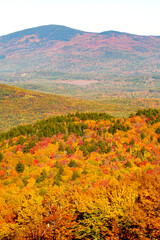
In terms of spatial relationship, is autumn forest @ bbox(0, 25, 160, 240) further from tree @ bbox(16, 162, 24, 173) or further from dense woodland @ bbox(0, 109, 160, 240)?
tree @ bbox(16, 162, 24, 173)

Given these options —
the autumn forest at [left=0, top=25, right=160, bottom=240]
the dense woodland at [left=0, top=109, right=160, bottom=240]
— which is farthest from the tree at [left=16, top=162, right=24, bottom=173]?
the autumn forest at [left=0, top=25, right=160, bottom=240]

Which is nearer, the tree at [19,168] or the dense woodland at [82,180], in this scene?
the dense woodland at [82,180]

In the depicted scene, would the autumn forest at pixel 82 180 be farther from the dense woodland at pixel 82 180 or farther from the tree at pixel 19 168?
the tree at pixel 19 168

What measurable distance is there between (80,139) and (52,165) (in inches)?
1249

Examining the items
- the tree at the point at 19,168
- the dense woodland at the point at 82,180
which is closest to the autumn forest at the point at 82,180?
the dense woodland at the point at 82,180

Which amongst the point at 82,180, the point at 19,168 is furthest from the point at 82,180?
the point at 19,168

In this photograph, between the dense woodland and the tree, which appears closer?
the dense woodland

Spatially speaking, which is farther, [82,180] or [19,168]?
[19,168]

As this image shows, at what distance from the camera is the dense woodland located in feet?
148

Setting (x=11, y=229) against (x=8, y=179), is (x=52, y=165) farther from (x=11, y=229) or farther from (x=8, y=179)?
(x=11, y=229)

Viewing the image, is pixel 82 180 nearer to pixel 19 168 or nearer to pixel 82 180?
pixel 82 180

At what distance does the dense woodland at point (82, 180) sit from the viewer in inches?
1770

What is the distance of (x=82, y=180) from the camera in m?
86.8

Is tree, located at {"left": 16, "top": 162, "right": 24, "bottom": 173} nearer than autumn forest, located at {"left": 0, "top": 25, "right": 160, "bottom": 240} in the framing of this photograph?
No
